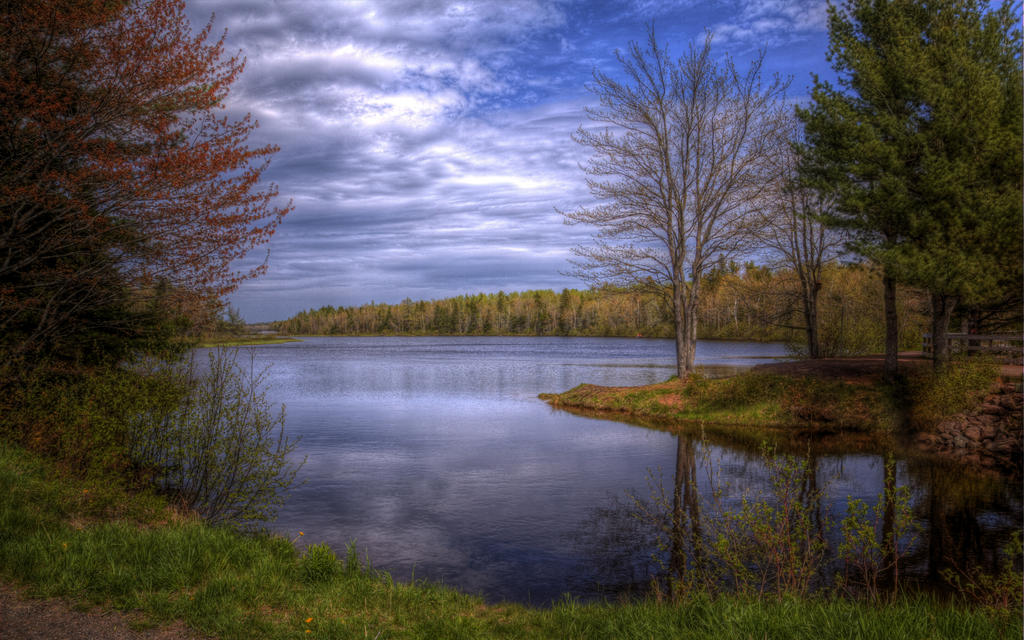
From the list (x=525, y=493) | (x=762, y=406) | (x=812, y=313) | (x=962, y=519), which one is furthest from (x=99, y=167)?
(x=812, y=313)

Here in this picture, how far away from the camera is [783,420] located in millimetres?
24391

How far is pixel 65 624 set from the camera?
5855 millimetres

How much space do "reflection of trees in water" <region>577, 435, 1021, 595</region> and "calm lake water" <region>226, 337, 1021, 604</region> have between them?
0.22ft

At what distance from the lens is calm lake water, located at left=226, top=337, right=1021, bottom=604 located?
1073 cm

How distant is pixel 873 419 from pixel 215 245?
73.7 ft

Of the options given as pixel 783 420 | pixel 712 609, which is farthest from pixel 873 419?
pixel 712 609

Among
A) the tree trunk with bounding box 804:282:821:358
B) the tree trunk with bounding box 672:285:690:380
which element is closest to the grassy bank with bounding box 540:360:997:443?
the tree trunk with bounding box 672:285:690:380

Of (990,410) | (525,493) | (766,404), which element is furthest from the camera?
(766,404)

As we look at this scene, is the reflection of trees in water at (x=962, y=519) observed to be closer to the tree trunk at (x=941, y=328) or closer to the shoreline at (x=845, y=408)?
the shoreline at (x=845, y=408)

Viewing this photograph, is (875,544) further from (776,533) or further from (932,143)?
(932,143)

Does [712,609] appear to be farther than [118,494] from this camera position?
No

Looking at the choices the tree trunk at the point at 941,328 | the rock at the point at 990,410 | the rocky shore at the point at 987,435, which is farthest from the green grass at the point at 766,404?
the rock at the point at 990,410

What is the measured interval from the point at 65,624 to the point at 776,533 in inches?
313

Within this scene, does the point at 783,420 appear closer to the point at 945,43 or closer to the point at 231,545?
the point at 945,43
